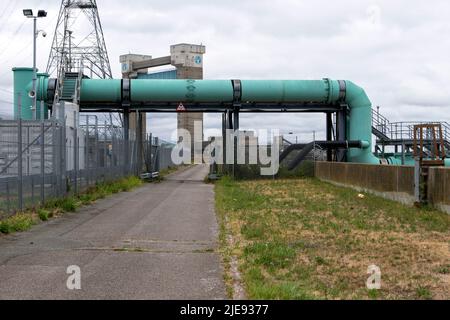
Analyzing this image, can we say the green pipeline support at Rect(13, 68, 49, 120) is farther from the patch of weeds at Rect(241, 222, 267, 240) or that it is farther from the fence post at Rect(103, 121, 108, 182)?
the patch of weeds at Rect(241, 222, 267, 240)

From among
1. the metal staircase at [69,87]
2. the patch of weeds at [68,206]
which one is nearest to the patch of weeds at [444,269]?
the patch of weeds at [68,206]

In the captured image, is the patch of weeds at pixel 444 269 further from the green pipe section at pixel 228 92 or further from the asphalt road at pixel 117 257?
the green pipe section at pixel 228 92

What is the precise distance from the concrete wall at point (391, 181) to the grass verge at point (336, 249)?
604mm

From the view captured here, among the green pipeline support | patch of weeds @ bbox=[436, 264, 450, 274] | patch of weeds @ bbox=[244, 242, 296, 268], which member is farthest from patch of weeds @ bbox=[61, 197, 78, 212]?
the green pipeline support

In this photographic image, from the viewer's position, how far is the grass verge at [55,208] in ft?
42.0

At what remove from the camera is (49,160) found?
58.5ft

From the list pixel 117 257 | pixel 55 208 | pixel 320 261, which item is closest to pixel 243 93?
pixel 55 208

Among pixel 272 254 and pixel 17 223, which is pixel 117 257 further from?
pixel 17 223

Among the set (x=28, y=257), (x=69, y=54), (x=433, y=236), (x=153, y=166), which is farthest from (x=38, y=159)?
(x=69, y=54)

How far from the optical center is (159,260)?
9523 mm

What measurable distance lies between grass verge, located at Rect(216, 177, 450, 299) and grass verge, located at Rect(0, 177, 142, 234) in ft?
13.8

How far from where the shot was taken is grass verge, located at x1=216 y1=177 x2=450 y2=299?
7.45 meters
